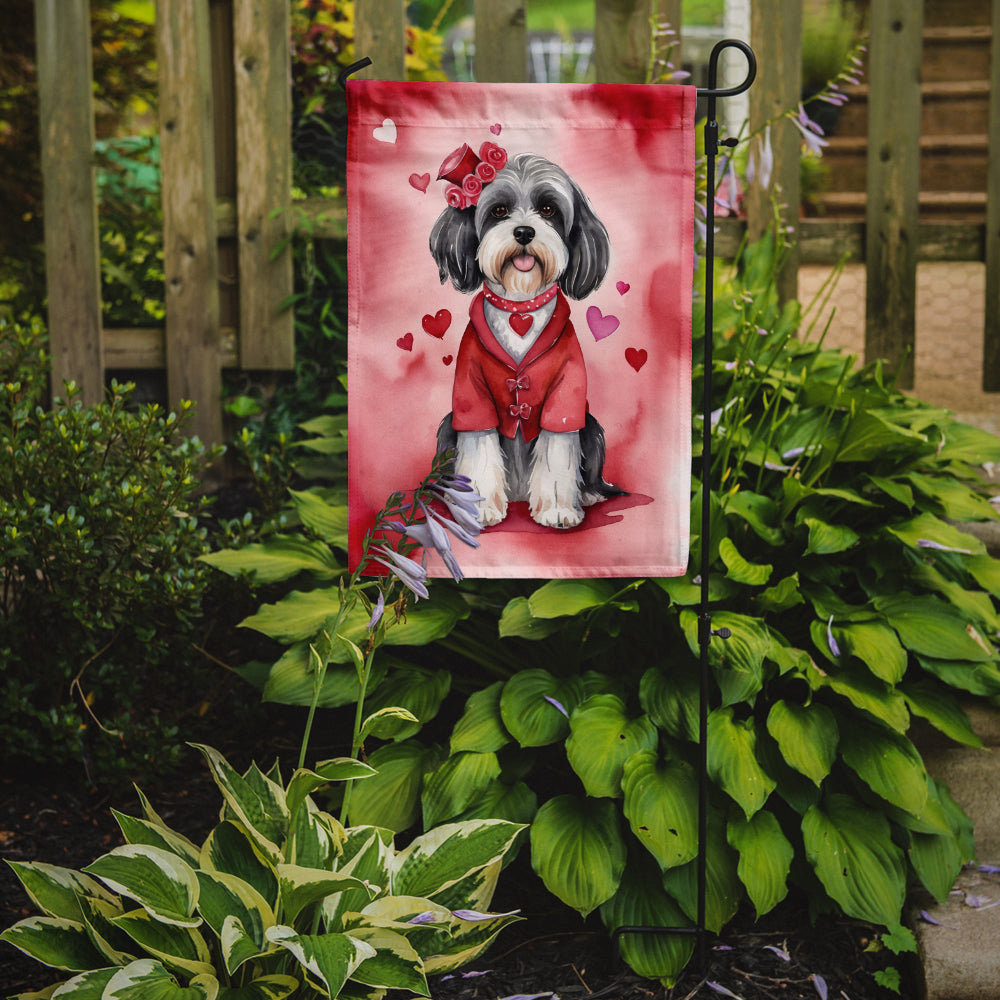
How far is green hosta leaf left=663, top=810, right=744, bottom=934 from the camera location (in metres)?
1.92

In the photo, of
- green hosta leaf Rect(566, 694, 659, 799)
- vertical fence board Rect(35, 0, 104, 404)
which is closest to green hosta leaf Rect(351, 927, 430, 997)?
green hosta leaf Rect(566, 694, 659, 799)

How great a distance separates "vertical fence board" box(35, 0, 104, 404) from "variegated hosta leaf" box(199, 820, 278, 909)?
2.09 meters

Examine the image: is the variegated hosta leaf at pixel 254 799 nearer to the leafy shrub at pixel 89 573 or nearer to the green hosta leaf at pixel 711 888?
the leafy shrub at pixel 89 573

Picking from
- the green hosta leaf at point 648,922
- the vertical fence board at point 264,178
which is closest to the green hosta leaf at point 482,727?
the green hosta leaf at point 648,922

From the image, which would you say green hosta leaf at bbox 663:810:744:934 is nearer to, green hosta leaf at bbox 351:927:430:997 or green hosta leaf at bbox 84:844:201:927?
green hosta leaf at bbox 351:927:430:997

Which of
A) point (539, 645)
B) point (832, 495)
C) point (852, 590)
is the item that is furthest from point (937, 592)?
point (539, 645)

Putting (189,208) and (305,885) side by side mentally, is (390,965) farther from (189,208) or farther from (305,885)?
(189,208)

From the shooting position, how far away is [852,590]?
7.97 ft

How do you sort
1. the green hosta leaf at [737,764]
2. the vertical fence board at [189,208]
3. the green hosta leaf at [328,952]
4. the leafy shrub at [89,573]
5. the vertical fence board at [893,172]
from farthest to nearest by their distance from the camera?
the vertical fence board at [893,172], the vertical fence board at [189,208], the leafy shrub at [89,573], the green hosta leaf at [737,764], the green hosta leaf at [328,952]

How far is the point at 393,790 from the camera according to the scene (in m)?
2.04

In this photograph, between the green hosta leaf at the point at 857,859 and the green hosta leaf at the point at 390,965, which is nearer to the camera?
the green hosta leaf at the point at 390,965

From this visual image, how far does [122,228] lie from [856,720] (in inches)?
121

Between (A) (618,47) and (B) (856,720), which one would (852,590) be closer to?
(B) (856,720)

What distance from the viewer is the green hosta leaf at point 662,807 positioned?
6.05 ft
